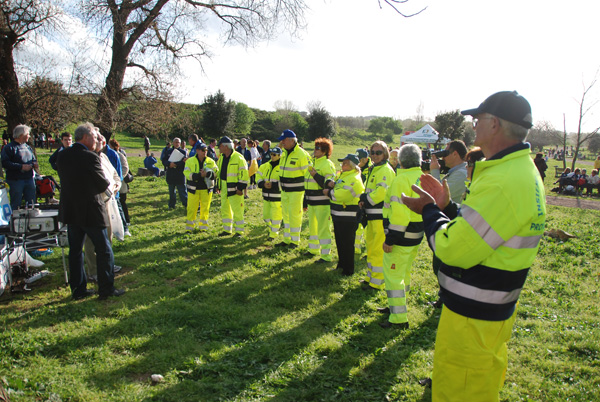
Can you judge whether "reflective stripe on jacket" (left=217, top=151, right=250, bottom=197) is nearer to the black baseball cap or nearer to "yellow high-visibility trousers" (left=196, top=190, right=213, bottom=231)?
"yellow high-visibility trousers" (left=196, top=190, right=213, bottom=231)

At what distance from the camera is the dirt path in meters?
15.6

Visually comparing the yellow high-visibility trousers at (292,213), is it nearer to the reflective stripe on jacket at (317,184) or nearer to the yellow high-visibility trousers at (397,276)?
the reflective stripe on jacket at (317,184)

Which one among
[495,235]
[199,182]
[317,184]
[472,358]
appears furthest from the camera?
[199,182]

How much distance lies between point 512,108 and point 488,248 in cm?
87

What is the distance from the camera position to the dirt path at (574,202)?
1558 cm

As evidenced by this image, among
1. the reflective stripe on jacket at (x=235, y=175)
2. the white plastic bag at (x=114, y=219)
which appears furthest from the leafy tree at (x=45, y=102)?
the white plastic bag at (x=114, y=219)

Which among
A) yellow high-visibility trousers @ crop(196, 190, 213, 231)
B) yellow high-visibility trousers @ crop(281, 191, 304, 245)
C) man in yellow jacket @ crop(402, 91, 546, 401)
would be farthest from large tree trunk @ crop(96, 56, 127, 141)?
man in yellow jacket @ crop(402, 91, 546, 401)

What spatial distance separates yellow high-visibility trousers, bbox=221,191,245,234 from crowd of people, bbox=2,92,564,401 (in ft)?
0.09

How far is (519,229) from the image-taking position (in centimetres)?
208

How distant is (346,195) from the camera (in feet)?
19.7

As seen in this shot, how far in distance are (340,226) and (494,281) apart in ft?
13.6

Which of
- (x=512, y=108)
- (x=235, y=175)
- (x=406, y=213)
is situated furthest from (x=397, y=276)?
(x=235, y=175)

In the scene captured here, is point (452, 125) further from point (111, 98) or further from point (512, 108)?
point (512, 108)

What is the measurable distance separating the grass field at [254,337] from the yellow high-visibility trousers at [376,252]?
0.35m
